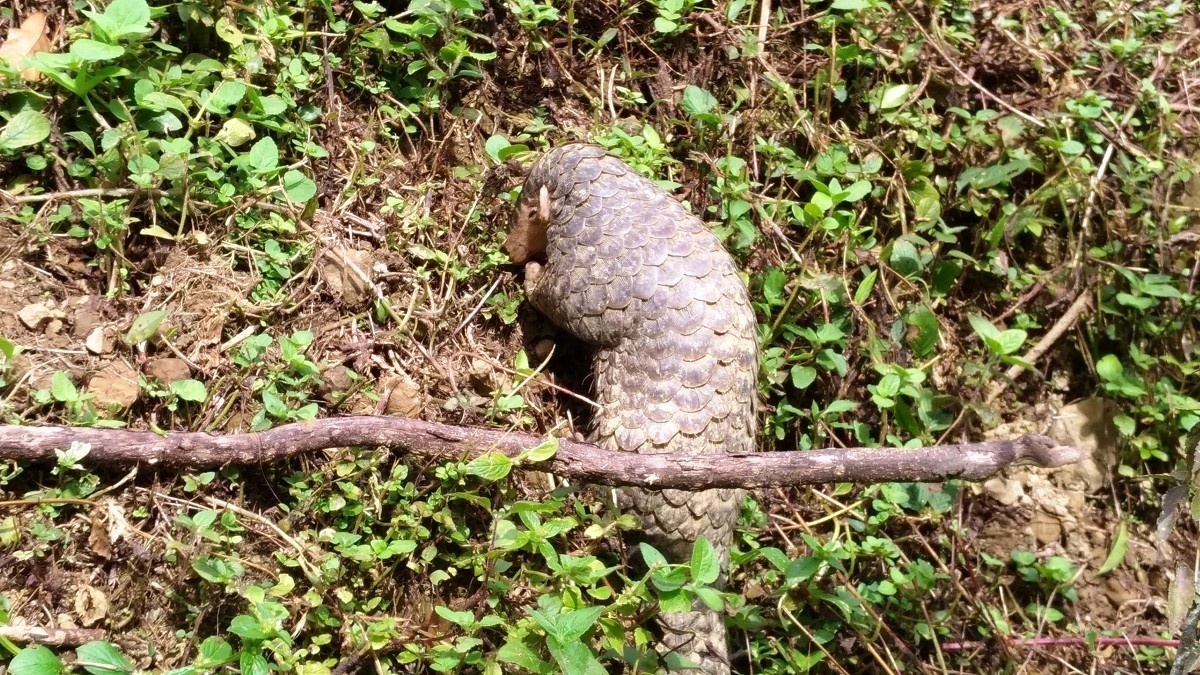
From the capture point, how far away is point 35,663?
2.05m

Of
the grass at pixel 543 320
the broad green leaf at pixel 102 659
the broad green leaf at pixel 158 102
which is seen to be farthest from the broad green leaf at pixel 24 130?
the broad green leaf at pixel 102 659

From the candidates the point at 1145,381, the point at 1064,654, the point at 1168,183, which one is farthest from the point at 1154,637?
the point at 1168,183

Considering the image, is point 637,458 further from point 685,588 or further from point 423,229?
point 423,229

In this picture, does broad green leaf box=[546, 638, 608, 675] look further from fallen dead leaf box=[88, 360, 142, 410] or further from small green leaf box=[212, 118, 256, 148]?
small green leaf box=[212, 118, 256, 148]

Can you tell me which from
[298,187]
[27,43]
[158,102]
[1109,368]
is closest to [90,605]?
[298,187]

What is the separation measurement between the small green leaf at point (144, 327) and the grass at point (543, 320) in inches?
0.4

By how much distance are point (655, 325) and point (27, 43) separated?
7.16 ft

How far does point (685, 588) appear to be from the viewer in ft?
7.22

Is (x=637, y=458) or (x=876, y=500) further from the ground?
(x=637, y=458)

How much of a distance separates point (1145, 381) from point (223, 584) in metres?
3.31

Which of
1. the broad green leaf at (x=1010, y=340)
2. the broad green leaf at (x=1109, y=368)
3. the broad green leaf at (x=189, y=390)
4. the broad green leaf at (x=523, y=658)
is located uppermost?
the broad green leaf at (x=189, y=390)

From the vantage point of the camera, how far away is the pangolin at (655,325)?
8.61 feet

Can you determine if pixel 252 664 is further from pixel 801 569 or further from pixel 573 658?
pixel 801 569

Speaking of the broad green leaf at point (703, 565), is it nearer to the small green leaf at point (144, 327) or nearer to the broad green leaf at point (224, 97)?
the small green leaf at point (144, 327)
